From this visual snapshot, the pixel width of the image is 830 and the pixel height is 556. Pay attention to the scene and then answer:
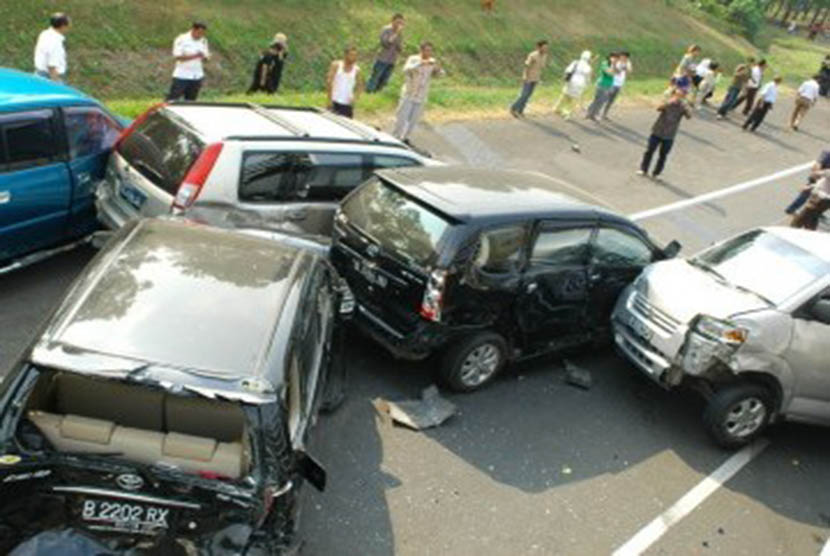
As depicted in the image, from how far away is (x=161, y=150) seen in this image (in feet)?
24.8

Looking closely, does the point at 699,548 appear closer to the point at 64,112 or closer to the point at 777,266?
the point at 777,266

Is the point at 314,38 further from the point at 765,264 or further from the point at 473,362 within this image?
the point at 473,362

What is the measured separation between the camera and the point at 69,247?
7.92m

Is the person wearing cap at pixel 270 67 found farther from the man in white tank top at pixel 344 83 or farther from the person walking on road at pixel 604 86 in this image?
the person walking on road at pixel 604 86

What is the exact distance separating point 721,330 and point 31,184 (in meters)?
6.06

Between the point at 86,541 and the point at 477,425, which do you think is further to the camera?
the point at 477,425

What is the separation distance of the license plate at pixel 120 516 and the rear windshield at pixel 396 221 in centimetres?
→ 331

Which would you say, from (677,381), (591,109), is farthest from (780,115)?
(677,381)

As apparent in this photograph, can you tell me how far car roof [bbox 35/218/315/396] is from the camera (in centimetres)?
427

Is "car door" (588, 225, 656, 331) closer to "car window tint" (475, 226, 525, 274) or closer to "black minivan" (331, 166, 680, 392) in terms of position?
"black minivan" (331, 166, 680, 392)

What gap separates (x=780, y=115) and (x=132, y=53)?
62.6ft

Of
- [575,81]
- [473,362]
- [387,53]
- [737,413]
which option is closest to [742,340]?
[737,413]

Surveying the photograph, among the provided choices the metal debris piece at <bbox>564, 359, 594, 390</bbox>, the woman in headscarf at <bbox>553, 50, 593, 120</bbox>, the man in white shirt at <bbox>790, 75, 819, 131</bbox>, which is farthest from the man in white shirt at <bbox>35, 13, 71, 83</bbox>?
the man in white shirt at <bbox>790, 75, 819, 131</bbox>

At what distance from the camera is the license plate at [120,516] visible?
13.1 ft
